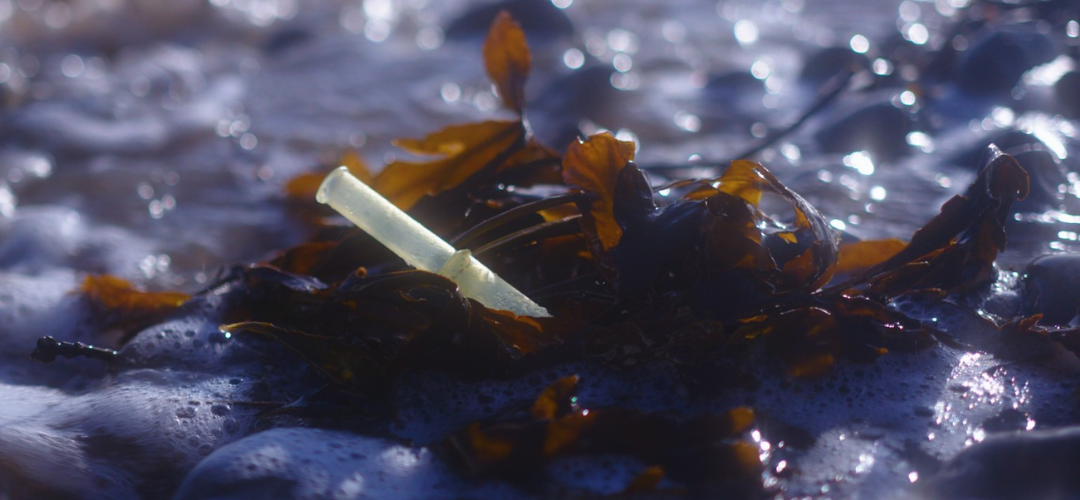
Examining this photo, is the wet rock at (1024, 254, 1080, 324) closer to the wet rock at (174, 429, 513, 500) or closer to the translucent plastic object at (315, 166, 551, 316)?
the translucent plastic object at (315, 166, 551, 316)

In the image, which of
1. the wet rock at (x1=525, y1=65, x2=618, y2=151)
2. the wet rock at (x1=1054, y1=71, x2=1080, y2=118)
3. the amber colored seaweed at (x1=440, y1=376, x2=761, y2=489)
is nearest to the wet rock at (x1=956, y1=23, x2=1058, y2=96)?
the wet rock at (x1=1054, y1=71, x2=1080, y2=118)

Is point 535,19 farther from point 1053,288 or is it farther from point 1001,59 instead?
point 1053,288

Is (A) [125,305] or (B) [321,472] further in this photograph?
(A) [125,305]

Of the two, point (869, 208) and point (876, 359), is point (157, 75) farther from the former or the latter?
point (876, 359)

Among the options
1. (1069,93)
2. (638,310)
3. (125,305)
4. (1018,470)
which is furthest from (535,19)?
(1018,470)

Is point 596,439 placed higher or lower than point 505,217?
lower

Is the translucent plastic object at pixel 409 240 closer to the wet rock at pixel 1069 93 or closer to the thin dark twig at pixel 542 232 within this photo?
the thin dark twig at pixel 542 232

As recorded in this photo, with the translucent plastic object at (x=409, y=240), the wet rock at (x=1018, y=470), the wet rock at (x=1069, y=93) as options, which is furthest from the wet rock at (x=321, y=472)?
the wet rock at (x=1069, y=93)
